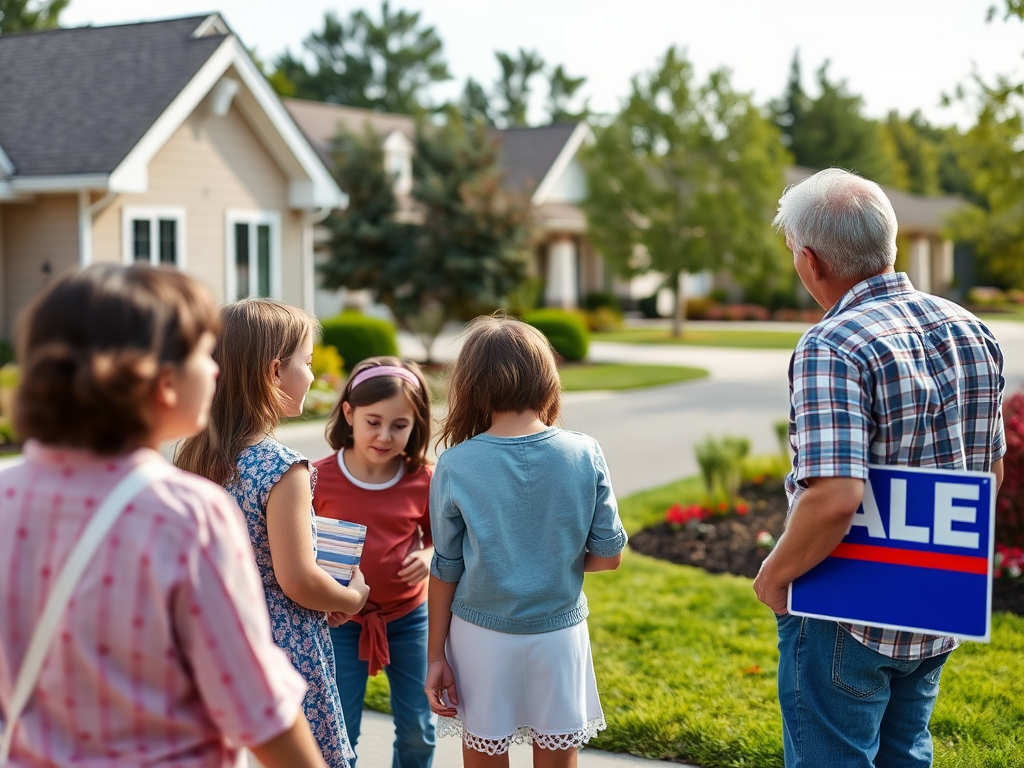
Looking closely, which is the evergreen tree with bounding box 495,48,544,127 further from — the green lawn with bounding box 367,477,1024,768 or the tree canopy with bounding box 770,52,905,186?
the green lawn with bounding box 367,477,1024,768

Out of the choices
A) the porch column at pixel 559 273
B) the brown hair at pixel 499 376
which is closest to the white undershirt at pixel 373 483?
the brown hair at pixel 499 376

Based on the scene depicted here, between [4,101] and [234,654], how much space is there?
19227mm

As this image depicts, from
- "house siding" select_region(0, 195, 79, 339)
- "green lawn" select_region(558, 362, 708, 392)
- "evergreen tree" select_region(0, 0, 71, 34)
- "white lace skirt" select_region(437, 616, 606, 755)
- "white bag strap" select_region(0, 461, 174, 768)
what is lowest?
"green lawn" select_region(558, 362, 708, 392)

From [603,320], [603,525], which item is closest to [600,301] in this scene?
[603,320]

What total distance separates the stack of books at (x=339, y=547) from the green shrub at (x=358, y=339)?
1700cm

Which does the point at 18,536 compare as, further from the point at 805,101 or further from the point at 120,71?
the point at 805,101

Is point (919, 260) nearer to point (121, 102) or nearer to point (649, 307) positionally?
point (649, 307)

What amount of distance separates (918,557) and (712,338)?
1208 inches

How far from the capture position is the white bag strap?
157 cm

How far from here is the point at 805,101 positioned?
6550 cm

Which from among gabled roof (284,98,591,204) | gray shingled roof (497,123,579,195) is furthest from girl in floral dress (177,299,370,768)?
gray shingled roof (497,123,579,195)

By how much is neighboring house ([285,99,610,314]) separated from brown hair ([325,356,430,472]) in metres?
31.2

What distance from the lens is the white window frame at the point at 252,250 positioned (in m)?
18.8

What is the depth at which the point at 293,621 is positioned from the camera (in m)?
2.83
